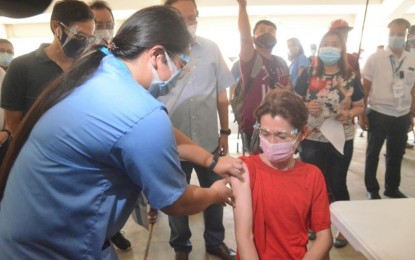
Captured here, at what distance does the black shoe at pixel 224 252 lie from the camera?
1.96 meters

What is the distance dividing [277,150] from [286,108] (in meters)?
0.18

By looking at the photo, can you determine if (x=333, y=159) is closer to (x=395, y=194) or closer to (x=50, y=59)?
(x=395, y=194)

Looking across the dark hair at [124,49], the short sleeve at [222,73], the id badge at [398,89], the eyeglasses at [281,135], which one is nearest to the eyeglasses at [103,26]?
the short sleeve at [222,73]

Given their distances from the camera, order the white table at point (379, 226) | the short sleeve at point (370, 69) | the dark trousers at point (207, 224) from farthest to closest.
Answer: the short sleeve at point (370, 69)
the dark trousers at point (207, 224)
the white table at point (379, 226)

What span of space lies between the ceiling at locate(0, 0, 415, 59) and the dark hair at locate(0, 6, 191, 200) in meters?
5.43

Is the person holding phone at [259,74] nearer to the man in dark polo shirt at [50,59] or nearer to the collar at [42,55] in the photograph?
the man in dark polo shirt at [50,59]

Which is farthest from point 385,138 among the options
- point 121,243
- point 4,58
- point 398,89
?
point 4,58

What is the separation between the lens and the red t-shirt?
1179 mm

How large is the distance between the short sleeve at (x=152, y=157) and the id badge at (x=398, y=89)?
7.91 feet

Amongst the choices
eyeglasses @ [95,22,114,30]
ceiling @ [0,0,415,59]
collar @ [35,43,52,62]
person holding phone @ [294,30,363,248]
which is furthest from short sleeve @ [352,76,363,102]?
ceiling @ [0,0,415,59]

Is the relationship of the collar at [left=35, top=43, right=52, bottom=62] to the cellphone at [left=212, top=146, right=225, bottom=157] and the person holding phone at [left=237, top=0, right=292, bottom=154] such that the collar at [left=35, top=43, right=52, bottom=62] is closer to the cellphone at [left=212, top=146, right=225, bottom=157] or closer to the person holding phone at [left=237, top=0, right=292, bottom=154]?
the cellphone at [left=212, top=146, right=225, bottom=157]

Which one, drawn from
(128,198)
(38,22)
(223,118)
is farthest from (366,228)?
(38,22)

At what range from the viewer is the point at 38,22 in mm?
7934

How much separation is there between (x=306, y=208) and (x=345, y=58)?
1.24m
